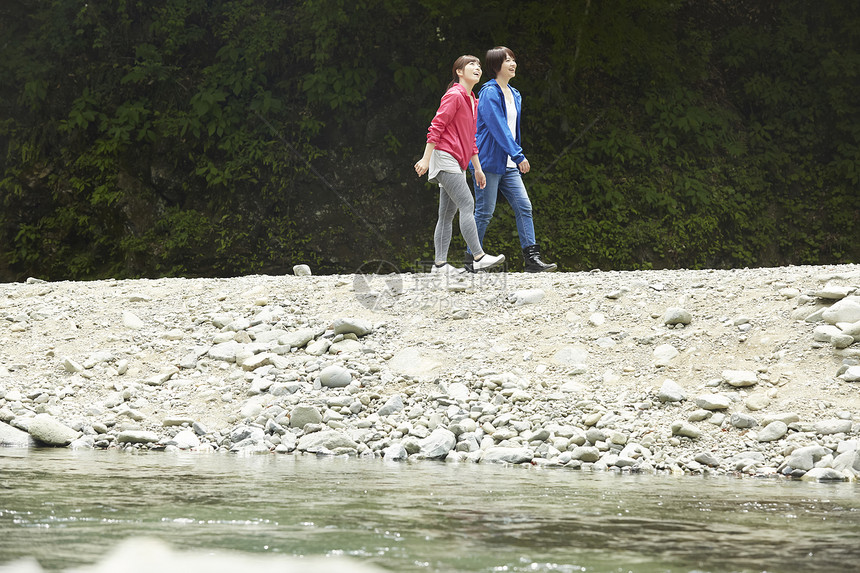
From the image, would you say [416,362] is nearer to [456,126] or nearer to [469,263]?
[469,263]

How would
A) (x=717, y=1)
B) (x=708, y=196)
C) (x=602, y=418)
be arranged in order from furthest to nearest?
(x=717, y=1) → (x=708, y=196) → (x=602, y=418)

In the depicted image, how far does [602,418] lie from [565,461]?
50 centimetres

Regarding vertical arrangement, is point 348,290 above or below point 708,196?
below

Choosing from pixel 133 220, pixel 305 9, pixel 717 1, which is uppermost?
pixel 717 1

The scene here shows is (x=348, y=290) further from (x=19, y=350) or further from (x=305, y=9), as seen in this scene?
(x=305, y=9)

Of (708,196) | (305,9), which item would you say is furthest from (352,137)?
(708,196)

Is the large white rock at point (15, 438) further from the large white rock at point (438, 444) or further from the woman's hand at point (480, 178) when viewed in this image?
the woman's hand at point (480, 178)

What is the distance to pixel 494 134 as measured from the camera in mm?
7934

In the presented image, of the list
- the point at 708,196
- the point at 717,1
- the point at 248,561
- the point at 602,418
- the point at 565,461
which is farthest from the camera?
the point at 717,1

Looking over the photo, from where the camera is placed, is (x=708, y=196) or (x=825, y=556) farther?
(x=708, y=196)

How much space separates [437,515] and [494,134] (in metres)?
5.06

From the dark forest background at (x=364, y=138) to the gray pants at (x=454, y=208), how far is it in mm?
6571

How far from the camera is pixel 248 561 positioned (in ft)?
8.55

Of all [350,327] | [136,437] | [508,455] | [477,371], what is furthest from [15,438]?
[508,455]
